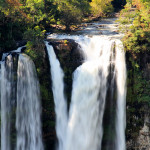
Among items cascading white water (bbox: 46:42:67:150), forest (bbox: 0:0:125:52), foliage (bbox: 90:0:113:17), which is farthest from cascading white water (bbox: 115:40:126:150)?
foliage (bbox: 90:0:113:17)

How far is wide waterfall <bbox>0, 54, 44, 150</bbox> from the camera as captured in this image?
1071 cm

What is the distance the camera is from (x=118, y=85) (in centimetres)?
1186

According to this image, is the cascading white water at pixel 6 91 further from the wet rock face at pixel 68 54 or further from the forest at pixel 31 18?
the wet rock face at pixel 68 54

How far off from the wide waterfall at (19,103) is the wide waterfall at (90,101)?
140 cm

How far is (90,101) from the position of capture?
37.9 ft

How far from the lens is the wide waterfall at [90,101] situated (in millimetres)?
11633

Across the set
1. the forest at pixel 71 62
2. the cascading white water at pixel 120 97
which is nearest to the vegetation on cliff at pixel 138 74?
the forest at pixel 71 62

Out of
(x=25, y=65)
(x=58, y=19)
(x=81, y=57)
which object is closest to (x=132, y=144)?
(x=81, y=57)

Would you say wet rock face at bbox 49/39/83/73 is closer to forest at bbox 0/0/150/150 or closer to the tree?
forest at bbox 0/0/150/150

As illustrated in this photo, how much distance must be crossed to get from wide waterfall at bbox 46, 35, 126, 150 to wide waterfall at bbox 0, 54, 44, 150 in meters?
1.40

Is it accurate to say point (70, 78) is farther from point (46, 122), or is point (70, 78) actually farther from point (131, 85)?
point (131, 85)

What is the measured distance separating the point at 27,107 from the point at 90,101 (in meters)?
3.53

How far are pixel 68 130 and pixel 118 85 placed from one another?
393cm

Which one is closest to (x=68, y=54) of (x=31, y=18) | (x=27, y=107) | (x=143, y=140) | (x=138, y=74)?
(x=27, y=107)
